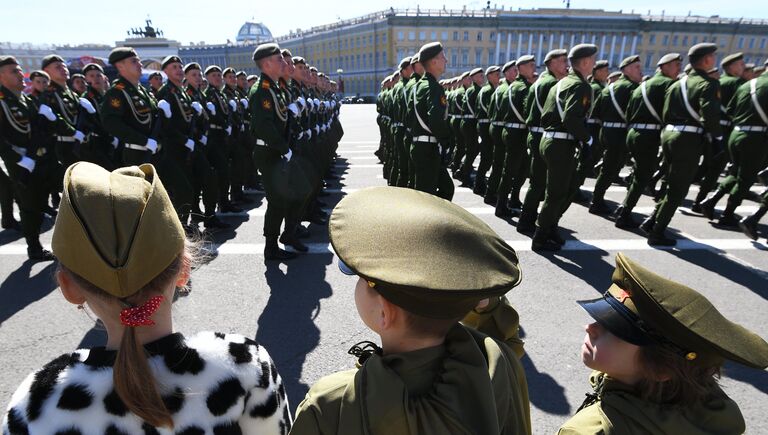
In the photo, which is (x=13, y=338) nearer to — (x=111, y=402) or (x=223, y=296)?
(x=223, y=296)

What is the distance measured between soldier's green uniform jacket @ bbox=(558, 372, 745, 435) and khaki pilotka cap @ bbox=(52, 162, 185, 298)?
1.27 meters

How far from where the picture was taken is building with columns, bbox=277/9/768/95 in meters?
68.9

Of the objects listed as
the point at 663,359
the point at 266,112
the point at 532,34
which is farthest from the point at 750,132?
the point at 532,34

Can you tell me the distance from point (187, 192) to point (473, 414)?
16.3ft

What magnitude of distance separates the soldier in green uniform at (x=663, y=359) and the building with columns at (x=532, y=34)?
71778 millimetres

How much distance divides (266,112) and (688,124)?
494cm

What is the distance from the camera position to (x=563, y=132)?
15.6ft

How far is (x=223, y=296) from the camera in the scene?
13.1 feet

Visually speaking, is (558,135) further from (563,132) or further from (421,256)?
(421,256)

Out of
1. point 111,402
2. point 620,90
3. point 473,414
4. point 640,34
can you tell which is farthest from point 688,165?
point 640,34

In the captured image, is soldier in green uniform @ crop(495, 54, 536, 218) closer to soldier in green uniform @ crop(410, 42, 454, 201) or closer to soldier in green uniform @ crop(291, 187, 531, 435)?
soldier in green uniform @ crop(410, 42, 454, 201)

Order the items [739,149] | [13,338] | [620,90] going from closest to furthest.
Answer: [13,338] < [739,149] < [620,90]

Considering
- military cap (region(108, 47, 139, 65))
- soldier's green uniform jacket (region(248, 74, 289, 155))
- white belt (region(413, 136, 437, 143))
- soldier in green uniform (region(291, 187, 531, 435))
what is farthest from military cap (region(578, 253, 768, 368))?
military cap (region(108, 47, 139, 65))

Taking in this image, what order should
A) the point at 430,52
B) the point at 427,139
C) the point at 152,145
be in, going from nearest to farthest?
1. the point at 152,145
2. the point at 430,52
3. the point at 427,139
